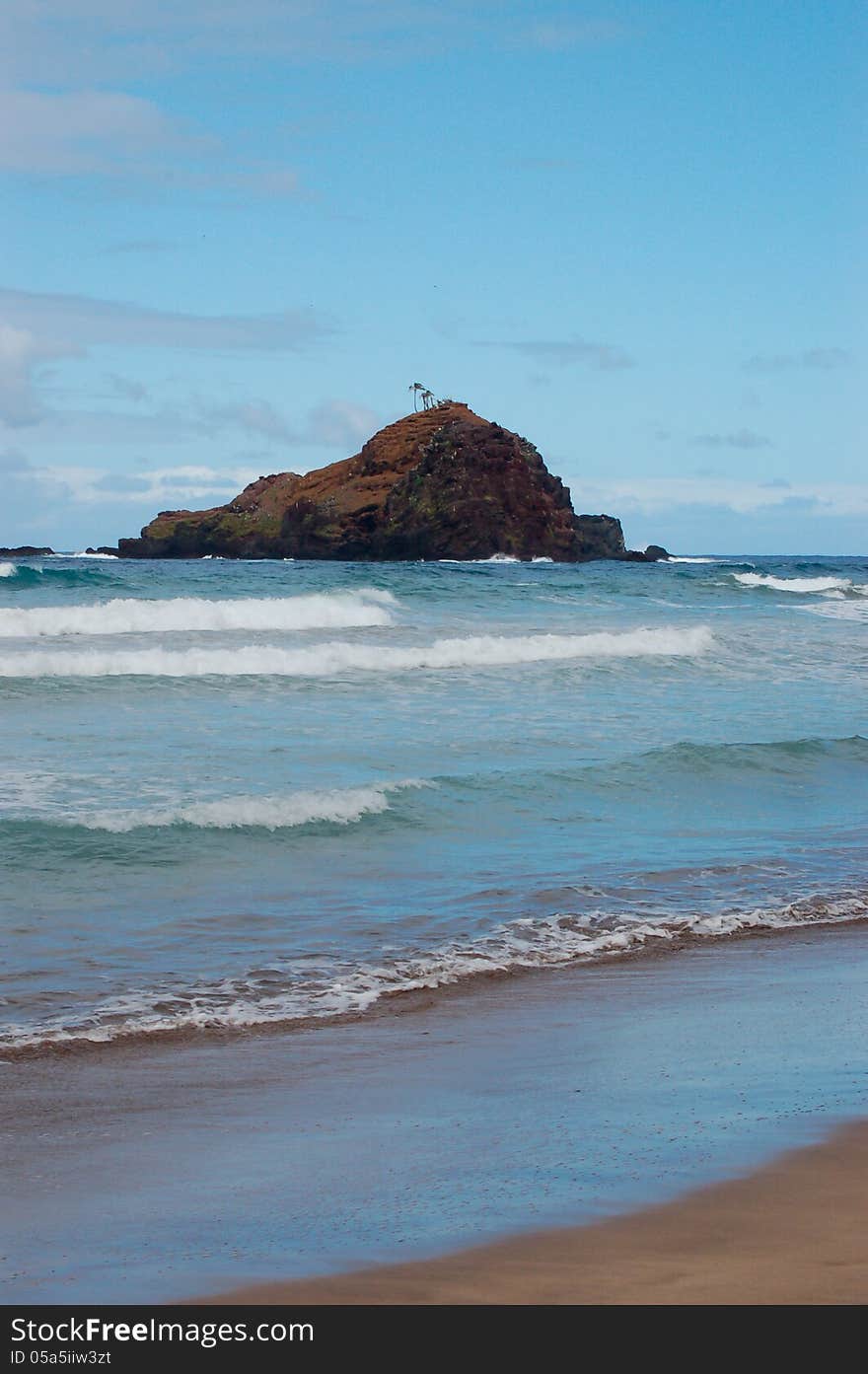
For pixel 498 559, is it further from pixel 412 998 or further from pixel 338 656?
pixel 412 998

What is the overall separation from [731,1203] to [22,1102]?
7.60 ft

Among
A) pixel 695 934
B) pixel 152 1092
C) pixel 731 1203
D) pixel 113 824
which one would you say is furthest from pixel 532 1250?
pixel 113 824

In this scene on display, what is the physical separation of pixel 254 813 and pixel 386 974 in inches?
126

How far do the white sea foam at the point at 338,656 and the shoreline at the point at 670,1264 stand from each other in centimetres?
1426

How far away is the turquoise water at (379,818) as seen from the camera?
6.02 m

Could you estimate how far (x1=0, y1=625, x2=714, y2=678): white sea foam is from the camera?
59.1 ft

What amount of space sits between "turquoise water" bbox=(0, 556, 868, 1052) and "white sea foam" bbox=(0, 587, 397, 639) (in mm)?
4218

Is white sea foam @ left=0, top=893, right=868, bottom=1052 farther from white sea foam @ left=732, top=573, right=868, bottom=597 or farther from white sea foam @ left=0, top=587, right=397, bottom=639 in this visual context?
white sea foam @ left=732, top=573, right=868, bottom=597

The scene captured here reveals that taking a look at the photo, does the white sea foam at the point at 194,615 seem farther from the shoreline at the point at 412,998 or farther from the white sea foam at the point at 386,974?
the shoreline at the point at 412,998

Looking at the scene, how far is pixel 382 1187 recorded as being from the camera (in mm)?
3510

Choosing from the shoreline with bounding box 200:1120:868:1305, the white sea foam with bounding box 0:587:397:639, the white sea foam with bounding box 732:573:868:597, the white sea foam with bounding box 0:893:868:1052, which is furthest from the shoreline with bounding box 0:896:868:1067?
the white sea foam with bounding box 732:573:868:597

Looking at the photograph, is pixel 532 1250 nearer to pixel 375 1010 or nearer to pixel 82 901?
pixel 375 1010

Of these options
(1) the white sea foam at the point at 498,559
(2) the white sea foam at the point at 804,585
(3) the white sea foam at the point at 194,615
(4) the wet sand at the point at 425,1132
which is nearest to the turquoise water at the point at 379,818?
(4) the wet sand at the point at 425,1132

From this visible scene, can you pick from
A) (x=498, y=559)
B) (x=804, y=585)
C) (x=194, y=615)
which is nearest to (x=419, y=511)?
(x=498, y=559)
